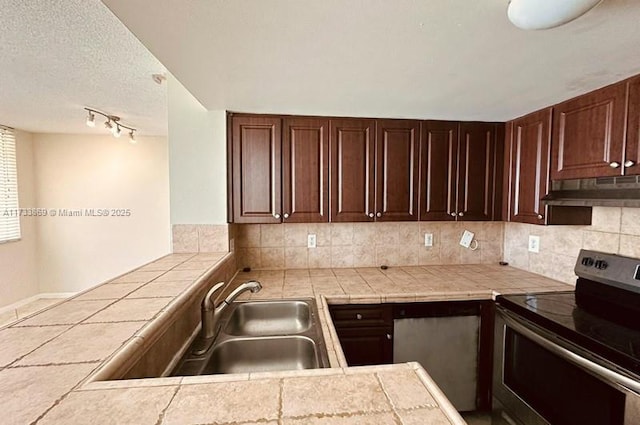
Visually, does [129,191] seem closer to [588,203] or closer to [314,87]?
[314,87]

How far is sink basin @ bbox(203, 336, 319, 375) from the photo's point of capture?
1.25 metres

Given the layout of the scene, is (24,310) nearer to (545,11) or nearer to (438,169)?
(438,169)

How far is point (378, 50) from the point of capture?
1.15 metres

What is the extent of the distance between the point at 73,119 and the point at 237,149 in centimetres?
263

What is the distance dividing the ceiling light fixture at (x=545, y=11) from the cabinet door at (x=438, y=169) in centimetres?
127

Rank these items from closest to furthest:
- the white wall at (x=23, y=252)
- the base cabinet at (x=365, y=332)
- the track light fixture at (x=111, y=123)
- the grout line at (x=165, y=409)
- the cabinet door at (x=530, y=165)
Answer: the grout line at (x=165, y=409), the base cabinet at (x=365, y=332), the cabinet door at (x=530, y=165), the track light fixture at (x=111, y=123), the white wall at (x=23, y=252)

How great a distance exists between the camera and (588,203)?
1449 mm

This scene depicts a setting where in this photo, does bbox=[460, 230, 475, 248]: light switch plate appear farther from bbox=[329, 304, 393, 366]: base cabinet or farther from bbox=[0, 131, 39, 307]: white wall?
bbox=[0, 131, 39, 307]: white wall

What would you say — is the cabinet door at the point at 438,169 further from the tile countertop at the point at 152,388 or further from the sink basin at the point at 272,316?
the tile countertop at the point at 152,388

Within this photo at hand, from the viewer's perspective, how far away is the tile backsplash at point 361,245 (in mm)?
2264

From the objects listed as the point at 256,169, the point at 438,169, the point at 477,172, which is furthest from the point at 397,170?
the point at 256,169

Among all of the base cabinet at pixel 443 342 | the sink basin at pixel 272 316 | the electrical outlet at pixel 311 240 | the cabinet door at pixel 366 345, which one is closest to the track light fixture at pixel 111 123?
the electrical outlet at pixel 311 240

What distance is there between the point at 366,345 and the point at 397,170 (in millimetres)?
1253

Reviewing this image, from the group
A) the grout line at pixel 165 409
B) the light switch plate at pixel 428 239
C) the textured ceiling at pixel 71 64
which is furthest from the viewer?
the light switch plate at pixel 428 239
